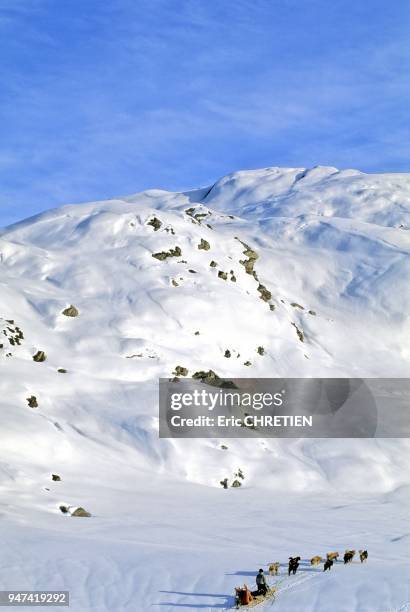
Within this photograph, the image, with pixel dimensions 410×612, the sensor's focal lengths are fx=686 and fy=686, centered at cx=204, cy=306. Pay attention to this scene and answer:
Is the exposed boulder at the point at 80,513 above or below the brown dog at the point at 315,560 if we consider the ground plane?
above

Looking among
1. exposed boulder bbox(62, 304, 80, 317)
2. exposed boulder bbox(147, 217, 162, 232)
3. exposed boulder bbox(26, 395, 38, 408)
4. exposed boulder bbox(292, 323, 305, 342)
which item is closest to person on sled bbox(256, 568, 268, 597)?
exposed boulder bbox(26, 395, 38, 408)

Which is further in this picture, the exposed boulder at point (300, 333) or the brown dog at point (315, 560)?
the exposed boulder at point (300, 333)

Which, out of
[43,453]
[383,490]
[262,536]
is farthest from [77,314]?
[262,536]

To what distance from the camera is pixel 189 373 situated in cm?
4925

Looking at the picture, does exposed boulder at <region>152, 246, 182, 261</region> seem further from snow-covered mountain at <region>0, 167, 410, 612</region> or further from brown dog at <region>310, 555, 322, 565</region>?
brown dog at <region>310, 555, 322, 565</region>

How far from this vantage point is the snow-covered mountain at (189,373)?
2159 cm

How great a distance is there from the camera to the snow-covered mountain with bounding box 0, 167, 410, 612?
21.6 m

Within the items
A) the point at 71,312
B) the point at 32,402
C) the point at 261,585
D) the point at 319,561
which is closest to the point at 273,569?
the point at 319,561

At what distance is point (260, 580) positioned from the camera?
19344 mm

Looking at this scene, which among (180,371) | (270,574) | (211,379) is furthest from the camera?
(211,379)

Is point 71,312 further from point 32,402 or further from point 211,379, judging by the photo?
point 32,402

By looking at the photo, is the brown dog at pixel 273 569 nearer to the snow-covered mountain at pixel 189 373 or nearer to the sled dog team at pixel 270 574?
the sled dog team at pixel 270 574

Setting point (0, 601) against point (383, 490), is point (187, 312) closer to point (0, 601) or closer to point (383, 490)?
point (383, 490)

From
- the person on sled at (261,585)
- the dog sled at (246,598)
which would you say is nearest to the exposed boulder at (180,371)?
the person on sled at (261,585)
